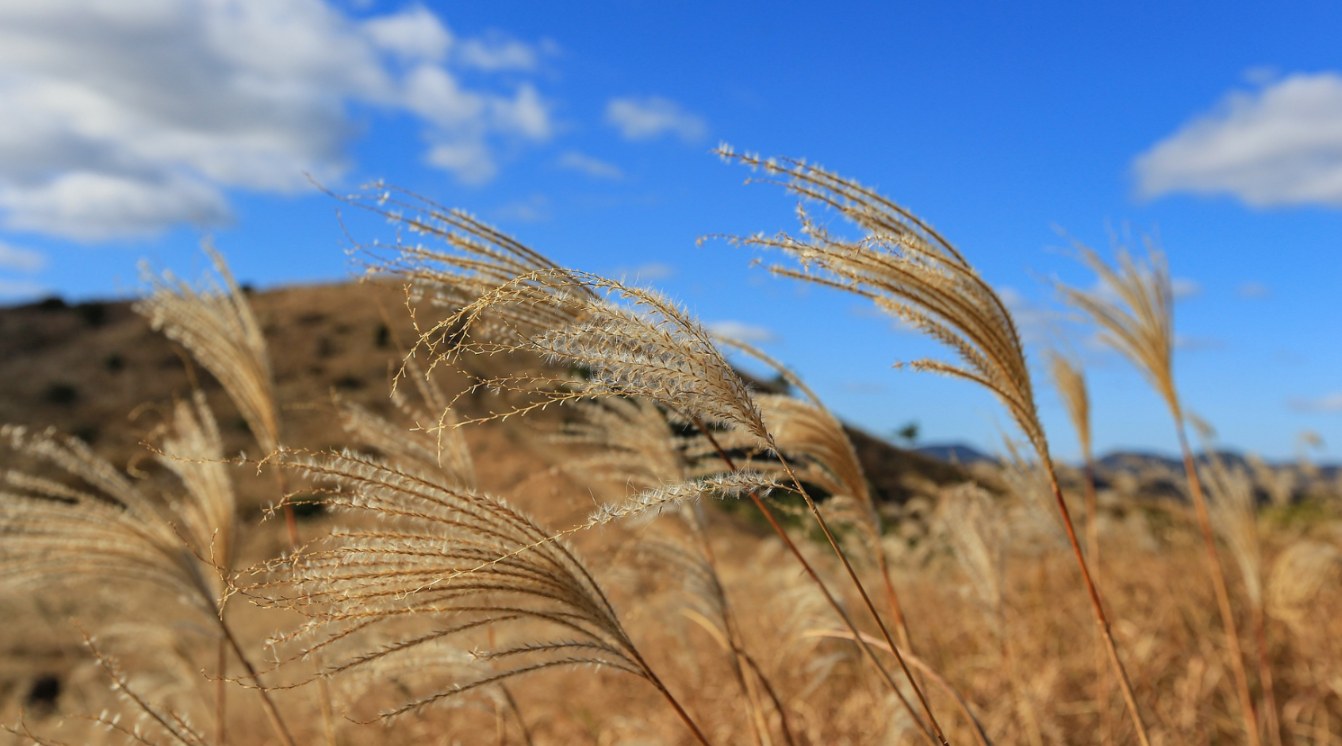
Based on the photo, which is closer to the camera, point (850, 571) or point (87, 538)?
point (850, 571)

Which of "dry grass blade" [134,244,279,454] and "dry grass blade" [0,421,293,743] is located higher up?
"dry grass blade" [134,244,279,454]

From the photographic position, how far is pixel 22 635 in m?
16.2

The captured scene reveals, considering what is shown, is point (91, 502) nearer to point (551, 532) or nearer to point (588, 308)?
point (551, 532)

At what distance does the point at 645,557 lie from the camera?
2.48 metres

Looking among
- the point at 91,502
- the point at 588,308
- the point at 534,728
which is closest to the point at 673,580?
the point at 588,308

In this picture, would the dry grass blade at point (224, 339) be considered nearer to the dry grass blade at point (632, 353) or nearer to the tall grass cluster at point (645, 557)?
the tall grass cluster at point (645, 557)

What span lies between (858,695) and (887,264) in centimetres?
301

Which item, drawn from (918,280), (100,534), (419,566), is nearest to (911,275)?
(918,280)

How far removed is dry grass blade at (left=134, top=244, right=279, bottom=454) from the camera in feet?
9.87

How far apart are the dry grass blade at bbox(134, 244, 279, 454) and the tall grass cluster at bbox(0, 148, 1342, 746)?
0.05 feet

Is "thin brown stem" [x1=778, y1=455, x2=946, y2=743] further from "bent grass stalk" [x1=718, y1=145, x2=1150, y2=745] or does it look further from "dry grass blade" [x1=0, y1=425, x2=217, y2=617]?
"dry grass blade" [x1=0, y1=425, x2=217, y2=617]

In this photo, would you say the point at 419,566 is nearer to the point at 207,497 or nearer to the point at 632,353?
the point at 632,353

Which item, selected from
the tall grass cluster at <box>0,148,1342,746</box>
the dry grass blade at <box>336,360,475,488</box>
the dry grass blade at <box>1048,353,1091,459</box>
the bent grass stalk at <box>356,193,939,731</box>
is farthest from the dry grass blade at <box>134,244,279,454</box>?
the dry grass blade at <box>1048,353,1091,459</box>

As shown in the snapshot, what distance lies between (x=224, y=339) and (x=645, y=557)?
173cm
